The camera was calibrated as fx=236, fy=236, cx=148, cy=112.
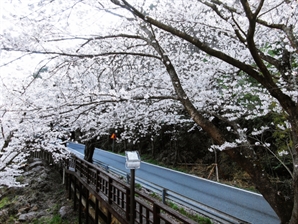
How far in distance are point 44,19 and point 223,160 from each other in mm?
12643

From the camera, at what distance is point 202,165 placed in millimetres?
15344

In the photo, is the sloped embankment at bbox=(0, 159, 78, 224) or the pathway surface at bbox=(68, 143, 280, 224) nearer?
the pathway surface at bbox=(68, 143, 280, 224)

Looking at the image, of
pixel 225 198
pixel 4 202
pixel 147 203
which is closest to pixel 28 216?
pixel 4 202

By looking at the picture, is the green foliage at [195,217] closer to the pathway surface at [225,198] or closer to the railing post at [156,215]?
the pathway surface at [225,198]

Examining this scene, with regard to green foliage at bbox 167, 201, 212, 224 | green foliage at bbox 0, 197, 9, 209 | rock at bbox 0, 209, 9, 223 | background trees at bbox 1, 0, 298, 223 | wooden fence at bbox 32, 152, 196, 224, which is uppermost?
background trees at bbox 1, 0, 298, 223

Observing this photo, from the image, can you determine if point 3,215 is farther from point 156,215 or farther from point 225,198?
point 156,215

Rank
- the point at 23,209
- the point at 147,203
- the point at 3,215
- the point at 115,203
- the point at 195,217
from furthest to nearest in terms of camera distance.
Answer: the point at 23,209
the point at 3,215
the point at 195,217
the point at 115,203
the point at 147,203

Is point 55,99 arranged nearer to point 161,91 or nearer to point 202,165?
point 161,91

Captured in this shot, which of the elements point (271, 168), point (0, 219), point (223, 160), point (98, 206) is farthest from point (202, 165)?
point (0, 219)

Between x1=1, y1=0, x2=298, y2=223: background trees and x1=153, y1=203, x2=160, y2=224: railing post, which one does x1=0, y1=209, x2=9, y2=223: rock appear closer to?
x1=1, y1=0, x2=298, y2=223: background trees

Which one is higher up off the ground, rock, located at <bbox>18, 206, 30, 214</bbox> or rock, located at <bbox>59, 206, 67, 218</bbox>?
rock, located at <bbox>59, 206, 67, 218</bbox>

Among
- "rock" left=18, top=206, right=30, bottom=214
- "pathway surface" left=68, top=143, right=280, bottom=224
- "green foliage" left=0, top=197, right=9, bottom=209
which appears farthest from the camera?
"green foliage" left=0, top=197, right=9, bottom=209

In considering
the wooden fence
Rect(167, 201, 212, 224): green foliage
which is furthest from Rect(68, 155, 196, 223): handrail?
Rect(167, 201, 212, 224): green foliage

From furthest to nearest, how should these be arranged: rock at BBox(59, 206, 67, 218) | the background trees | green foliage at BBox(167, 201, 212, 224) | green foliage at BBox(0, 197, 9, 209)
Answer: green foliage at BBox(0, 197, 9, 209) → rock at BBox(59, 206, 67, 218) → green foliage at BBox(167, 201, 212, 224) → the background trees
